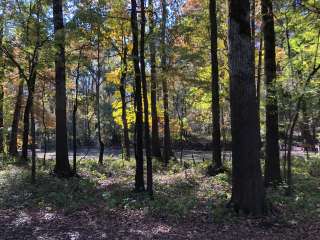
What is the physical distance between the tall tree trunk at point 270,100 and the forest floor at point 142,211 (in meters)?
0.59

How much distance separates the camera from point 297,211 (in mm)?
8984

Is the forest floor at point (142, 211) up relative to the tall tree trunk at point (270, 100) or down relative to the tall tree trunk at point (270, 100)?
down

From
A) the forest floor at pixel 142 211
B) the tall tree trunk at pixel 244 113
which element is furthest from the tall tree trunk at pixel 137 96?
the tall tree trunk at pixel 244 113

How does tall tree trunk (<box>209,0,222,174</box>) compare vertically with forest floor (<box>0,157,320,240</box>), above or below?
above

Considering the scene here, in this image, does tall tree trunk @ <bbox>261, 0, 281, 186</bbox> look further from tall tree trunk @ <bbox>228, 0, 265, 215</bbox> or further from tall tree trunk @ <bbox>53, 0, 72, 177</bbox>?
tall tree trunk @ <bbox>53, 0, 72, 177</bbox>

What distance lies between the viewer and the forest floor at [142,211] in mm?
7673

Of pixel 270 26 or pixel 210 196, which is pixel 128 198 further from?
pixel 270 26

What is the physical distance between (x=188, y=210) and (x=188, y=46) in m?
8.61

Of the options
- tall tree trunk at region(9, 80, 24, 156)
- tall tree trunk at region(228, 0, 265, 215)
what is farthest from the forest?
tall tree trunk at region(9, 80, 24, 156)

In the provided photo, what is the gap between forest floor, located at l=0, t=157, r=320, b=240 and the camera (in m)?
7.67

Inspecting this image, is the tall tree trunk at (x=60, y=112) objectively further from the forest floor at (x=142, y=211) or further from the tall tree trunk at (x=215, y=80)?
the tall tree trunk at (x=215, y=80)

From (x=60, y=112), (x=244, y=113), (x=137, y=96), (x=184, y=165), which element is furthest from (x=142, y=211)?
(x=184, y=165)

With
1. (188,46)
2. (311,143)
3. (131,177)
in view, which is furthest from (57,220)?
(311,143)

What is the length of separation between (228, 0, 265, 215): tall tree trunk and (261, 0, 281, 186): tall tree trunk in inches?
90.0
